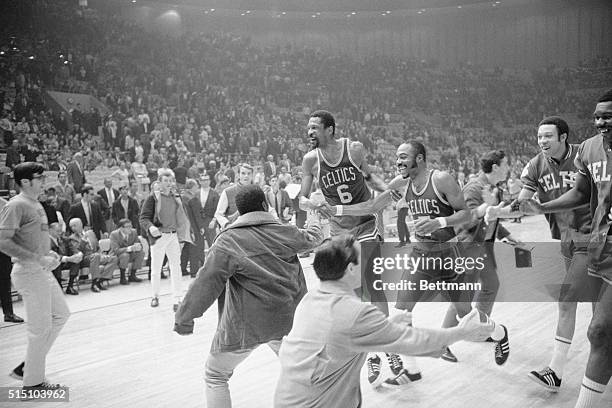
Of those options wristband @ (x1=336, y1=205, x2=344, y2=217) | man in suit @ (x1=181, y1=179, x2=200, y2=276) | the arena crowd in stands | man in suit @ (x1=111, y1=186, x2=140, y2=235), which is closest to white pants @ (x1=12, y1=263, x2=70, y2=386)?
wristband @ (x1=336, y1=205, x2=344, y2=217)

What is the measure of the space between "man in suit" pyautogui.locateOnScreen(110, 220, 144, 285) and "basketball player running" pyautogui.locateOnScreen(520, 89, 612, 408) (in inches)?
256

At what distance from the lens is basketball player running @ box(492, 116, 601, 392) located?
362 cm

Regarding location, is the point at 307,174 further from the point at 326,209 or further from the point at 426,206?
the point at 426,206

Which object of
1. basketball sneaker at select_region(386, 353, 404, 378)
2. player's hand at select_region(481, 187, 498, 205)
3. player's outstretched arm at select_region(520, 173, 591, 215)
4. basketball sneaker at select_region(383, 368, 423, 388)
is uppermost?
player's outstretched arm at select_region(520, 173, 591, 215)

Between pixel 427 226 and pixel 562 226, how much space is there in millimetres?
898

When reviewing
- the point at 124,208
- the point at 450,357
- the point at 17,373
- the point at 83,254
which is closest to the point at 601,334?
the point at 450,357

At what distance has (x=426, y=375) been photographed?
13.9ft

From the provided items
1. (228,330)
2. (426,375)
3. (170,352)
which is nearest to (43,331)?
(170,352)

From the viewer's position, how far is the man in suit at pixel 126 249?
27.0 ft

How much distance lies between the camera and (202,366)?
4.59 metres

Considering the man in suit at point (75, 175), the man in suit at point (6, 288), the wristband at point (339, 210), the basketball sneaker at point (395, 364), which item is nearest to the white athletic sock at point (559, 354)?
the basketball sneaker at point (395, 364)

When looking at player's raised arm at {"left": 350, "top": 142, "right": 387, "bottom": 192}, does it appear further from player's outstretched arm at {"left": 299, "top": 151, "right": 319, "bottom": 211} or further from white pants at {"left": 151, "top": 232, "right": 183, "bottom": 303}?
white pants at {"left": 151, "top": 232, "right": 183, "bottom": 303}

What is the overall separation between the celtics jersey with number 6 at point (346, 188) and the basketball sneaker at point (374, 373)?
1.02 metres

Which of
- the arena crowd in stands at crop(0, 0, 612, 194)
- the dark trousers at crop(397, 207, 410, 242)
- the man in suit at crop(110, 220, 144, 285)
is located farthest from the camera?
the arena crowd in stands at crop(0, 0, 612, 194)
